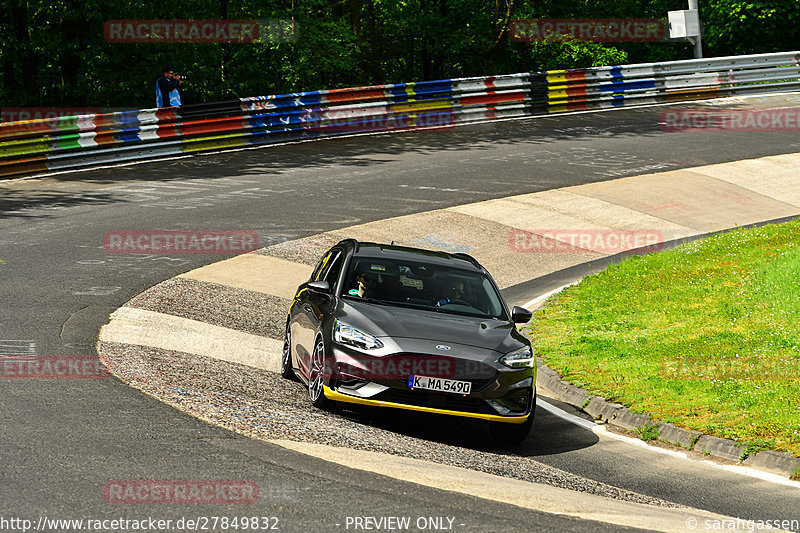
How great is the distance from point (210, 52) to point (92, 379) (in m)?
22.6

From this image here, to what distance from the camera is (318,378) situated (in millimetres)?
9711

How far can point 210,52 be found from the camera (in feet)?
101

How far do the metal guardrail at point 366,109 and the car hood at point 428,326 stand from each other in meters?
14.7

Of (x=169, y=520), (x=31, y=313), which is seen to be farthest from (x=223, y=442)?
(x=31, y=313)

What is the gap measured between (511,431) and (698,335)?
4.69 m

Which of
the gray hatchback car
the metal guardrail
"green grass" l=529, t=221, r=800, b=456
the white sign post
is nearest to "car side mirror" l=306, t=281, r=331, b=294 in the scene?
the gray hatchback car

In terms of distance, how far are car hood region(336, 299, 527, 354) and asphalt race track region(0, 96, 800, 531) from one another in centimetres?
111

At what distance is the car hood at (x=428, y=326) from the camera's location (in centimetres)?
940

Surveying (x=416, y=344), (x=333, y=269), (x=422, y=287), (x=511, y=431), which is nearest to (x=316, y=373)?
(x=416, y=344)

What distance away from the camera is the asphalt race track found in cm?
675

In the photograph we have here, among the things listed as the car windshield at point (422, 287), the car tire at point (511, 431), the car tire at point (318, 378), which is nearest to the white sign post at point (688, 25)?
the car windshield at point (422, 287)

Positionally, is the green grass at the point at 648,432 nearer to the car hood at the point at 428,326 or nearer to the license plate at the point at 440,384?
the car hood at the point at 428,326

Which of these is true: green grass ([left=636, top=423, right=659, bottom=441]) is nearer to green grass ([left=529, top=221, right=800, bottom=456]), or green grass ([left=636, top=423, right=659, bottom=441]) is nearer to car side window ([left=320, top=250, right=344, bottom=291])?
green grass ([left=529, top=221, right=800, bottom=456])

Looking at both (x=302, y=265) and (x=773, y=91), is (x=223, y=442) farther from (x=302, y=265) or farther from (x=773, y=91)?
(x=773, y=91)
